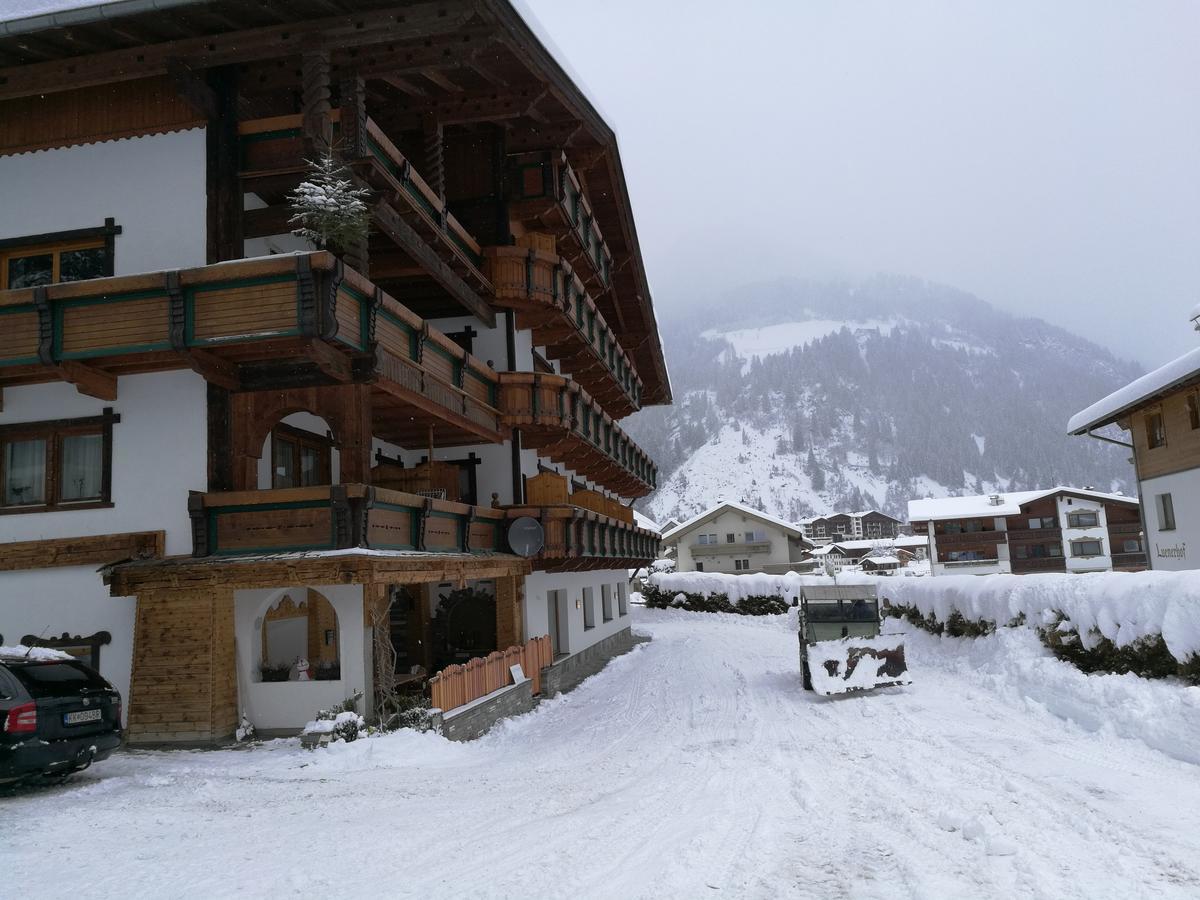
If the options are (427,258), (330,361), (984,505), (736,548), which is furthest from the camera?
(736,548)

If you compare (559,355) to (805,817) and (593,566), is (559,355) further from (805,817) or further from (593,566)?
(805,817)

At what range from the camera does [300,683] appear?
A: 1409cm

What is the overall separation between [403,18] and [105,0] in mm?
4602

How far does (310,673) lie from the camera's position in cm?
1600

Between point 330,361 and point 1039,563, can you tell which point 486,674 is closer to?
point 330,361

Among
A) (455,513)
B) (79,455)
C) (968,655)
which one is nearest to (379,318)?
(455,513)

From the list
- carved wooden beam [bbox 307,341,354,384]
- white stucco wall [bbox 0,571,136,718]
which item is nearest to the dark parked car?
white stucco wall [bbox 0,571,136,718]

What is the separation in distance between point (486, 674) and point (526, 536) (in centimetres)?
384

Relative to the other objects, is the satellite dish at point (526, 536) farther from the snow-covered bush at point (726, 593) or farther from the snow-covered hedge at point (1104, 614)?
the snow-covered bush at point (726, 593)

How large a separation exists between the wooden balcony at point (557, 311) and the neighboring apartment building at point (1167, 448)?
15920 millimetres

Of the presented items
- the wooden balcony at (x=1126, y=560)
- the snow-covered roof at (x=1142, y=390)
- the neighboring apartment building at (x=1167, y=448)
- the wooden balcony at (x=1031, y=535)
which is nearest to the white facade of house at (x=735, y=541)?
the wooden balcony at (x=1031, y=535)

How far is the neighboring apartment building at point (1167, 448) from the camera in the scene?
80.5ft

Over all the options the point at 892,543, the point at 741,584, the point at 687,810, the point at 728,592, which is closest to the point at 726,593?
the point at 728,592

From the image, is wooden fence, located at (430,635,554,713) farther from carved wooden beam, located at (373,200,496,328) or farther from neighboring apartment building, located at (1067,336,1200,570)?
neighboring apartment building, located at (1067,336,1200,570)
